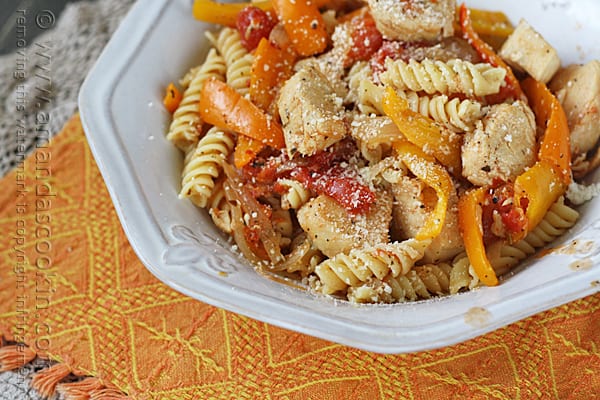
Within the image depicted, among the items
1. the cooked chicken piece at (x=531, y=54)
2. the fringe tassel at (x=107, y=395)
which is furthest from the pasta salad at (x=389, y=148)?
the fringe tassel at (x=107, y=395)

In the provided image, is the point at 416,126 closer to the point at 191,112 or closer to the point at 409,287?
the point at 409,287

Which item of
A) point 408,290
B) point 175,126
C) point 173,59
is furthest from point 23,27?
point 408,290

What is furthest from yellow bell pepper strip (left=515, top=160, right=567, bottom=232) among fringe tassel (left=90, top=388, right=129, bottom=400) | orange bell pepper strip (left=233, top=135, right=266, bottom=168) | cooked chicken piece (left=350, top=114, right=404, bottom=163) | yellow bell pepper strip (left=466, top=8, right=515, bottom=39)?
fringe tassel (left=90, top=388, right=129, bottom=400)

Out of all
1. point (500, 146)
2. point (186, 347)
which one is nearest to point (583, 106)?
point (500, 146)

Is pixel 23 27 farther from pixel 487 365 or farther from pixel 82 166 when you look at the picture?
pixel 487 365

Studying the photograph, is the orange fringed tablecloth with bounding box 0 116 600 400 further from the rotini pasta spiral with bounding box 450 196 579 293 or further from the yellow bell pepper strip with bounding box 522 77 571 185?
the yellow bell pepper strip with bounding box 522 77 571 185

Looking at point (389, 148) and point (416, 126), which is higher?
point (416, 126)

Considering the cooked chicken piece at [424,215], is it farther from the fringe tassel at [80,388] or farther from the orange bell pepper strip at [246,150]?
the fringe tassel at [80,388]
